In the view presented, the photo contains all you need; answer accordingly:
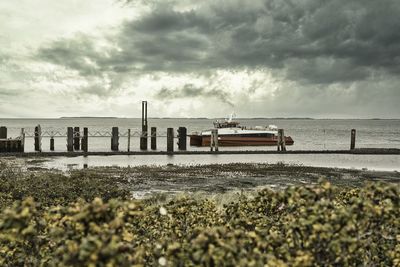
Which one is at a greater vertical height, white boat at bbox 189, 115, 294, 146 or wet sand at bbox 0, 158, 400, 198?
white boat at bbox 189, 115, 294, 146

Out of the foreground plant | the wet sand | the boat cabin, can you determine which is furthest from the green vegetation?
the boat cabin

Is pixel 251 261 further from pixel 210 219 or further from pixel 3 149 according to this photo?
pixel 3 149

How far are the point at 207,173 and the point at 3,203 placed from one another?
14869 millimetres

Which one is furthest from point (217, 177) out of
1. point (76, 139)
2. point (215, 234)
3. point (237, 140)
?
point (237, 140)

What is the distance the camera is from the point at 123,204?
357 centimetres

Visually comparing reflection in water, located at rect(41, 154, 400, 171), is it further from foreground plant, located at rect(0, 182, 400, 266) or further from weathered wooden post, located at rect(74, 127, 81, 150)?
foreground plant, located at rect(0, 182, 400, 266)

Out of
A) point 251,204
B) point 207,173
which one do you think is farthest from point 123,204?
point 207,173

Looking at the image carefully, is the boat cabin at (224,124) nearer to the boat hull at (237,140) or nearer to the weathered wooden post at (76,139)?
the boat hull at (237,140)

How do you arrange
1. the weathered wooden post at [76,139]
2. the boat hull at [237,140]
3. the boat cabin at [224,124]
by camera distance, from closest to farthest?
1. the weathered wooden post at [76,139]
2. the boat hull at [237,140]
3. the boat cabin at [224,124]

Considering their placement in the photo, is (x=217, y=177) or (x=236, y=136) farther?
(x=236, y=136)

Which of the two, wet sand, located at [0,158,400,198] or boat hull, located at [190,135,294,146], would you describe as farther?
boat hull, located at [190,135,294,146]

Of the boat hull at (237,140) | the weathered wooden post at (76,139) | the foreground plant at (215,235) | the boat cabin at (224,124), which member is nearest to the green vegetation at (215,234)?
the foreground plant at (215,235)

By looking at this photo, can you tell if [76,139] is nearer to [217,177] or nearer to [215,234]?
[217,177]

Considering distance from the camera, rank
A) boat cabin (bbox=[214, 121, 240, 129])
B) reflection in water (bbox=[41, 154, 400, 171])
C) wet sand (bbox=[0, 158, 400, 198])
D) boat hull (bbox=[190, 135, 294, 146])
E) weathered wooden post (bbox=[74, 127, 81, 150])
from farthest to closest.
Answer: boat cabin (bbox=[214, 121, 240, 129]), boat hull (bbox=[190, 135, 294, 146]), weathered wooden post (bbox=[74, 127, 81, 150]), reflection in water (bbox=[41, 154, 400, 171]), wet sand (bbox=[0, 158, 400, 198])
